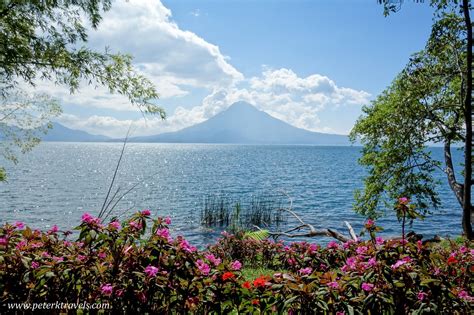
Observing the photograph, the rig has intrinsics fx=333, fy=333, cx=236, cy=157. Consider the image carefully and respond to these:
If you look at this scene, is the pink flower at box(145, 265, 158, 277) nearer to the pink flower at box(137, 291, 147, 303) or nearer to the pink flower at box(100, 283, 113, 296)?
the pink flower at box(137, 291, 147, 303)

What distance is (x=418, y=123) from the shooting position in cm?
1384

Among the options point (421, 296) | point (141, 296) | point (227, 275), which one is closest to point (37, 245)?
point (141, 296)

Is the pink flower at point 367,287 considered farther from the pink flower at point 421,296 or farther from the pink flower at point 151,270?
the pink flower at point 151,270

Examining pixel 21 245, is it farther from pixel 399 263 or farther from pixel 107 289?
pixel 399 263

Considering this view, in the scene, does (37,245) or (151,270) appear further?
(37,245)

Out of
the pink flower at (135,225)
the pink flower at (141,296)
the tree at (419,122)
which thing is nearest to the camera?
the pink flower at (141,296)

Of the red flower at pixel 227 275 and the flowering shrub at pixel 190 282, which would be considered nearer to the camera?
the flowering shrub at pixel 190 282

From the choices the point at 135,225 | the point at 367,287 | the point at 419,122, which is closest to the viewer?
the point at 367,287

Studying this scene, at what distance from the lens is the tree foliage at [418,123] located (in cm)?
1290

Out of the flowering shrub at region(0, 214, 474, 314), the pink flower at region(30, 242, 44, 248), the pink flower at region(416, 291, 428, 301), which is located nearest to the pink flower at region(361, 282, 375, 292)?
the flowering shrub at region(0, 214, 474, 314)

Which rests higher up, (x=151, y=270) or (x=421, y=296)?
(x=151, y=270)

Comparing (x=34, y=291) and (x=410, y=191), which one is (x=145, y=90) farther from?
(x=410, y=191)

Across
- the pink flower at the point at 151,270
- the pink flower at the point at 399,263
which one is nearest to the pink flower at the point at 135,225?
the pink flower at the point at 151,270

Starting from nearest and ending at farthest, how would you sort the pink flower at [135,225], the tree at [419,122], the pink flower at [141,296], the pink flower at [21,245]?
the pink flower at [141,296], the pink flower at [135,225], the pink flower at [21,245], the tree at [419,122]
